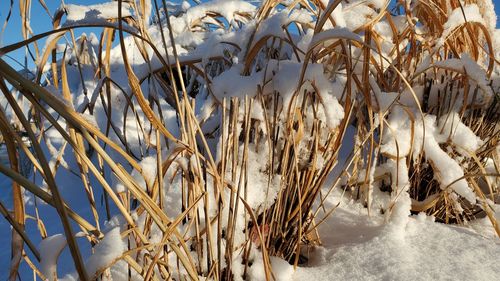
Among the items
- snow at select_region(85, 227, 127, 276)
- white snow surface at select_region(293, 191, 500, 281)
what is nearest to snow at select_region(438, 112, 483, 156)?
white snow surface at select_region(293, 191, 500, 281)

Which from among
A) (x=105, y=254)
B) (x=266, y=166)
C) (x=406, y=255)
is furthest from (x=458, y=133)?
(x=105, y=254)

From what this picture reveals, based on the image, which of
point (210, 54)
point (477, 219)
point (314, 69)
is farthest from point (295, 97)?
point (477, 219)

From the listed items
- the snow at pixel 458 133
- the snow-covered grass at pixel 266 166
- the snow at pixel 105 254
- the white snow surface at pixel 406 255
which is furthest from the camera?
the snow at pixel 458 133

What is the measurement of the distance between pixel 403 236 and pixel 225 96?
0.49 metres

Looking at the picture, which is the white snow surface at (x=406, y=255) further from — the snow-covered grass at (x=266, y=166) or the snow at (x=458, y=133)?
the snow at (x=458, y=133)

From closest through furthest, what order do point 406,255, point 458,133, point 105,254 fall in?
point 105,254, point 406,255, point 458,133

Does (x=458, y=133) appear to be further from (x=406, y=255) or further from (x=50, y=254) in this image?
(x=50, y=254)

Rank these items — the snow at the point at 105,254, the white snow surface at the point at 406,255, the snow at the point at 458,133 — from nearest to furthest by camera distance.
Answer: the snow at the point at 105,254 → the white snow surface at the point at 406,255 → the snow at the point at 458,133

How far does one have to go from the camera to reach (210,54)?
0.79m

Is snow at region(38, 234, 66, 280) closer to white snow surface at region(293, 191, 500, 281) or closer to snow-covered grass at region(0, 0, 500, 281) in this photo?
snow-covered grass at region(0, 0, 500, 281)

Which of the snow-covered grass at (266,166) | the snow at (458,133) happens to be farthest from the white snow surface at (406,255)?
the snow at (458,133)

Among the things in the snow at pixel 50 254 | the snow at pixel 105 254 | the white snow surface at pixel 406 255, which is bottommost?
the white snow surface at pixel 406 255

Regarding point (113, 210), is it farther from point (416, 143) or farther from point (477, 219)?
point (477, 219)

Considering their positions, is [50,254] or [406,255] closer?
[50,254]
